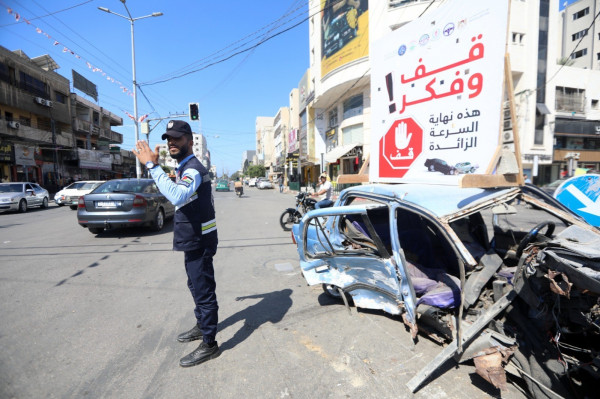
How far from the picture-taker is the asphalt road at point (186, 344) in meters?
2.24

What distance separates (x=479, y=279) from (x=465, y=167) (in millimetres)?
1441

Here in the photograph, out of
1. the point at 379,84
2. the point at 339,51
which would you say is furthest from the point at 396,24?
the point at 379,84

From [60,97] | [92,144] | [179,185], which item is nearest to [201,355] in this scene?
[179,185]

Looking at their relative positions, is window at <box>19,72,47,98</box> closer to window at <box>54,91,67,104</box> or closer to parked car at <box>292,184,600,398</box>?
window at <box>54,91,67,104</box>

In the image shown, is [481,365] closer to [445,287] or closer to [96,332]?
[445,287]

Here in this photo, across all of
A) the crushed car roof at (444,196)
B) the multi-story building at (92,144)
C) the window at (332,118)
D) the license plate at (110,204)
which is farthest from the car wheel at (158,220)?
the multi-story building at (92,144)

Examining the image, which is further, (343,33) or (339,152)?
(339,152)

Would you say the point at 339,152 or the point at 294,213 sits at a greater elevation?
the point at 339,152

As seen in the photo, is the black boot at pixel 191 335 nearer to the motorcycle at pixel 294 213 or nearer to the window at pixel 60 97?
the motorcycle at pixel 294 213

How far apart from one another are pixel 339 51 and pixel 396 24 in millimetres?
4859

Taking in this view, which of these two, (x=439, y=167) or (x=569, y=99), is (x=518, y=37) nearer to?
(x=569, y=99)

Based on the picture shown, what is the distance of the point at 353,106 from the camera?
25.1 meters

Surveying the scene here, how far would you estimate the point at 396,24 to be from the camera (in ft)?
65.6

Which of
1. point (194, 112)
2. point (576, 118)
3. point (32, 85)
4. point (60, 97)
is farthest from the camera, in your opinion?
point (60, 97)
